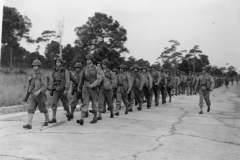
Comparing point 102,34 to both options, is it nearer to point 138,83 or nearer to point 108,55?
point 108,55

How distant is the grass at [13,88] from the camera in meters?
12.3

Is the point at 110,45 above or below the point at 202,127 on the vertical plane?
above

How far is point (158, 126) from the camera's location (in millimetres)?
8086

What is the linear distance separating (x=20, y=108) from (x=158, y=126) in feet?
20.0

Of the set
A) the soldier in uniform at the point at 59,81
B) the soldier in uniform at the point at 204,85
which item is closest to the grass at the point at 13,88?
the soldier in uniform at the point at 59,81

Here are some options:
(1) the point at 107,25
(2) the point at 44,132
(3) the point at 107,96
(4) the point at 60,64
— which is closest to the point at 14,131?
(2) the point at 44,132

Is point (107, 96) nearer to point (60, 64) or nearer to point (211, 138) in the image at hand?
point (60, 64)

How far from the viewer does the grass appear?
484 inches

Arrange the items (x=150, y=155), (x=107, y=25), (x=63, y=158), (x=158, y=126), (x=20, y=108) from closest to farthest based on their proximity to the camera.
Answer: (x=63, y=158)
(x=150, y=155)
(x=158, y=126)
(x=20, y=108)
(x=107, y=25)

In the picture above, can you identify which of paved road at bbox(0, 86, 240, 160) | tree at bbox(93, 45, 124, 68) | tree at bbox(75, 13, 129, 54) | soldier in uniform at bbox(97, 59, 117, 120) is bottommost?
paved road at bbox(0, 86, 240, 160)

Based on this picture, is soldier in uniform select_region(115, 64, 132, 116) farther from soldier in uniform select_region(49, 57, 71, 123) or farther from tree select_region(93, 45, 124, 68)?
tree select_region(93, 45, 124, 68)

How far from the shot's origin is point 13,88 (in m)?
14.9

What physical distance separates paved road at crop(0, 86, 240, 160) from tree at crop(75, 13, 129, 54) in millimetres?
6144

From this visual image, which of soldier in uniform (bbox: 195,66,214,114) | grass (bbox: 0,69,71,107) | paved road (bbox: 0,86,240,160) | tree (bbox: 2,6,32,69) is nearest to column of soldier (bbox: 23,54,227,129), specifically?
soldier in uniform (bbox: 195,66,214,114)
